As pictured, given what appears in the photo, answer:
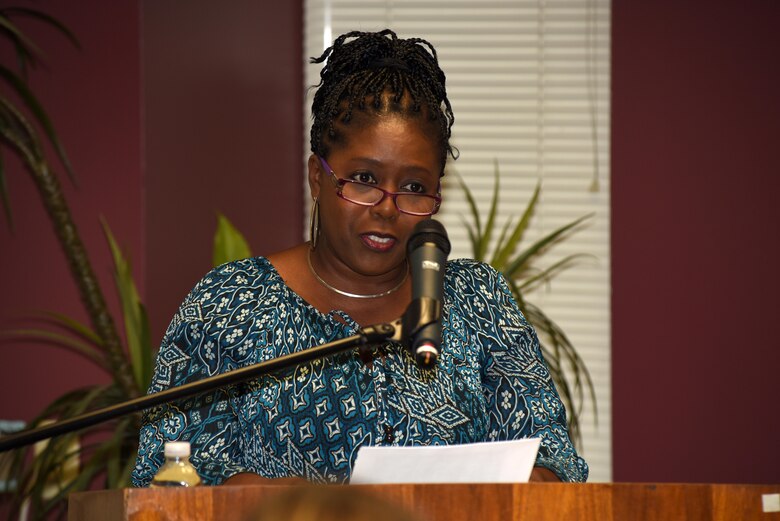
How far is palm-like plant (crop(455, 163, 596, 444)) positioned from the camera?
3.94m

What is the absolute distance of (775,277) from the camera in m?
4.30

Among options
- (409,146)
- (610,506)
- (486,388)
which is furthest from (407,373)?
(610,506)

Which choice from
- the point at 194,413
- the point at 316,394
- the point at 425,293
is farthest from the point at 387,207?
the point at 425,293

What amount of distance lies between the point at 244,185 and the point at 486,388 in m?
2.27

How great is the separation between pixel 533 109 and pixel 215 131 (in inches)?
51.3

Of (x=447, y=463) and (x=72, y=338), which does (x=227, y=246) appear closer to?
→ (x=72, y=338)

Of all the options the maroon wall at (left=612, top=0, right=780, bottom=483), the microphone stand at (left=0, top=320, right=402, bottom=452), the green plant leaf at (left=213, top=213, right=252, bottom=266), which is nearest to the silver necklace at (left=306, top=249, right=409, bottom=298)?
the microphone stand at (left=0, top=320, right=402, bottom=452)

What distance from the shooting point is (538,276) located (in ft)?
13.4

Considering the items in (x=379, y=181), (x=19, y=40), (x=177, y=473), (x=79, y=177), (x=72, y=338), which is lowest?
(x=72, y=338)

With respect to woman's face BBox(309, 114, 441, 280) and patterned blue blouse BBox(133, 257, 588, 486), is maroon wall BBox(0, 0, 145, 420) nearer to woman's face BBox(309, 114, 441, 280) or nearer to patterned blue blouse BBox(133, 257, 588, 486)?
patterned blue blouse BBox(133, 257, 588, 486)

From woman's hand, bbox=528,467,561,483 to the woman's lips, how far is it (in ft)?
1.92

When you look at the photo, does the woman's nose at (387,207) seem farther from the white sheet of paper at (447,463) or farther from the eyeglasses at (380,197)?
the white sheet of paper at (447,463)

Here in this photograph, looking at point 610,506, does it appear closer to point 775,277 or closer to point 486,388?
point 486,388

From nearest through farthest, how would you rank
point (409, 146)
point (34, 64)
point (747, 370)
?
point (409, 146) → point (34, 64) → point (747, 370)
